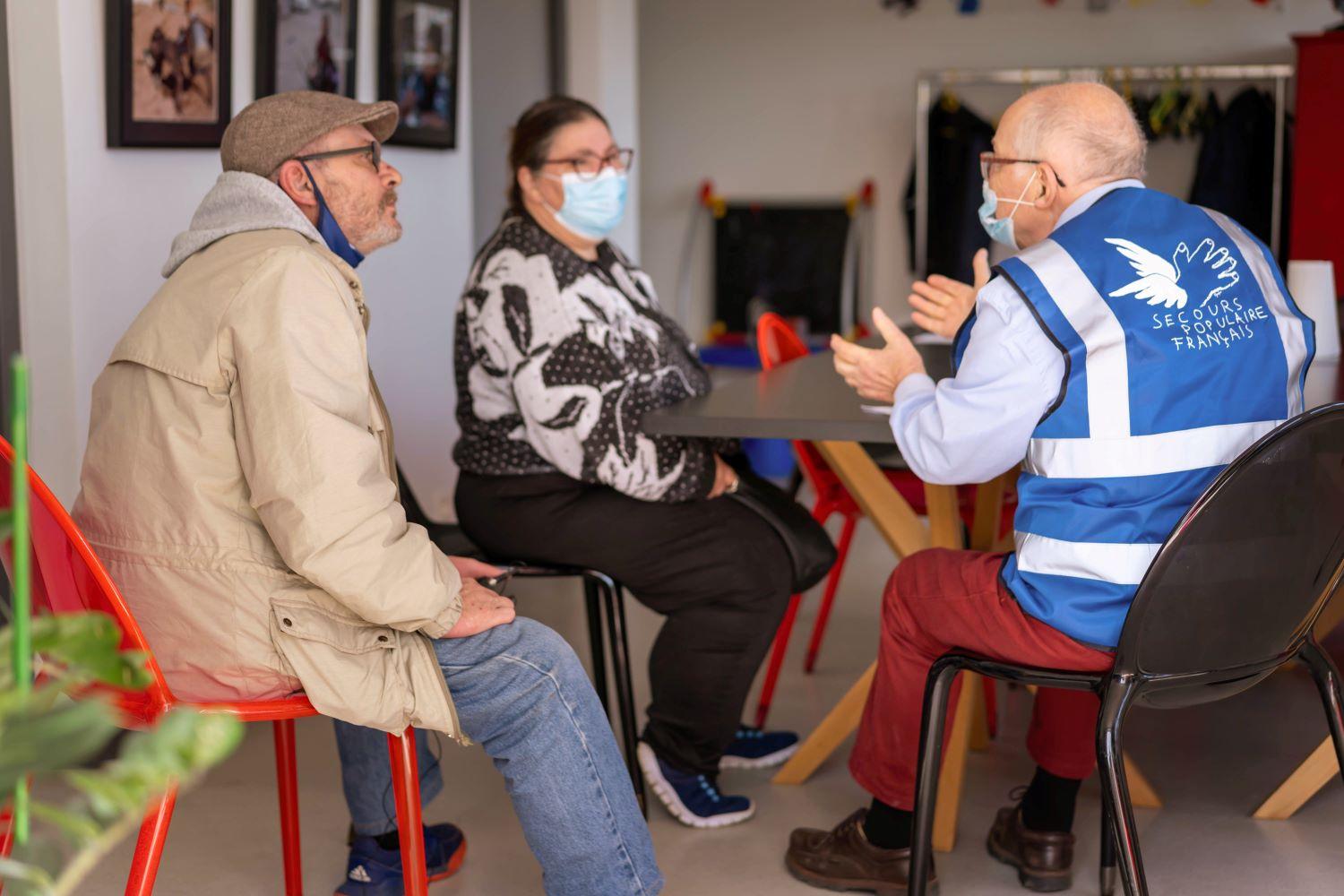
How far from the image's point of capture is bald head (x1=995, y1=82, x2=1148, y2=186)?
2.01 meters

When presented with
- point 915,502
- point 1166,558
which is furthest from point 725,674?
point 1166,558

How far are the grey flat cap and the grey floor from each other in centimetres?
118

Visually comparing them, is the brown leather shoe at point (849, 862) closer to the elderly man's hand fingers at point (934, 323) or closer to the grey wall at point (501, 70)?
the elderly man's hand fingers at point (934, 323)

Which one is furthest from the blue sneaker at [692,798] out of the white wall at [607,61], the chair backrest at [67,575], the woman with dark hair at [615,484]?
the white wall at [607,61]

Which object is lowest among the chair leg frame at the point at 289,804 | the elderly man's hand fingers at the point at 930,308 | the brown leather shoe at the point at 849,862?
the brown leather shoe at the point at 849,862

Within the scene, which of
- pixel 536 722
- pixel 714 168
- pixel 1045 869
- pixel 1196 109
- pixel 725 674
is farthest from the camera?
pixel 714 168

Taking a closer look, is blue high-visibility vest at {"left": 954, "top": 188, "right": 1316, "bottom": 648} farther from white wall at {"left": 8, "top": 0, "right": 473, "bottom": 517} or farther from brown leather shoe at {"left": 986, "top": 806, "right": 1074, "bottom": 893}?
white wall at {"left": 8, "top": 0, "right": 473, "bottom": 517}

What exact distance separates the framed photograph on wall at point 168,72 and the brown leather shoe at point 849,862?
6.04ft

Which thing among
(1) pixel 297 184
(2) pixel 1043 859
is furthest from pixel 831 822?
(1) pixel 297 184

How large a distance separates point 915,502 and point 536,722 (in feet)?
5.00

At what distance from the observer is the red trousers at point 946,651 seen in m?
1.92

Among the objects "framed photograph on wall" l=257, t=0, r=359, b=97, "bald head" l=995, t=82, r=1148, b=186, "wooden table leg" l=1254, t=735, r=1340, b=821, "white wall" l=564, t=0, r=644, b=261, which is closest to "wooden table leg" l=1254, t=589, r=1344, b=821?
"wooden table leg" l=1254, t=735, r=1340, b=821

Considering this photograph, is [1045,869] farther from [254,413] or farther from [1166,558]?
[254,413]

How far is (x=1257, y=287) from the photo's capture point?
75.0 inches
